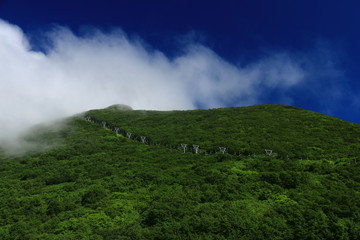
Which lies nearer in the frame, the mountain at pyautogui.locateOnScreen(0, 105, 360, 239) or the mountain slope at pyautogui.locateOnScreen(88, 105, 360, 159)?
the mountain at pyautogui.locateOnScreen(0, 105, 360, 239)

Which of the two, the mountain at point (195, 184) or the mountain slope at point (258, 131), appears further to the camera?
the mountain slope at point (258, 131)

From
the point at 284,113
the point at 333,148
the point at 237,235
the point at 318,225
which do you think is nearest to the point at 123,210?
the point at 237,235

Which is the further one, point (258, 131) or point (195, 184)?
point (258, 131)

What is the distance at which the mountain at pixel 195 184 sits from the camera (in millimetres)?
26016

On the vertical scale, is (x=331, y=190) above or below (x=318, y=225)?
above

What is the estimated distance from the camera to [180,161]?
5234 cm

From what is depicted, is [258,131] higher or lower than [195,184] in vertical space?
higher

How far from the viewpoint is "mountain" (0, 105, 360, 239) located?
85.4ft

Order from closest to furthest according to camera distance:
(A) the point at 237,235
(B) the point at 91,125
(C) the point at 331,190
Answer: (A) the point at 237,235, (C) the point at 331,190, (B) the point at 91,125

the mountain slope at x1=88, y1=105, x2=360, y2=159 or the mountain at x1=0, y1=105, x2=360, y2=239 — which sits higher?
the mountain slope at x1=88, y1=105, x2=360, y2=159

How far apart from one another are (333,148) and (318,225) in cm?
3474

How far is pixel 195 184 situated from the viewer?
37719 mm

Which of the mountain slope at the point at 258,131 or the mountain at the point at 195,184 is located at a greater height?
the mountain slope at the point at 258,131

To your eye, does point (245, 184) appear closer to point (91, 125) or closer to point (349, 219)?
point (349, 219)
